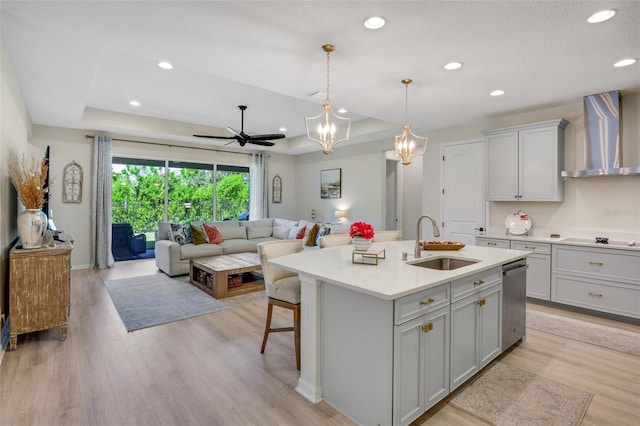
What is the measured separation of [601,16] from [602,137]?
2099 millimetres

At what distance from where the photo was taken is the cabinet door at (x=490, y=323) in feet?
8.00

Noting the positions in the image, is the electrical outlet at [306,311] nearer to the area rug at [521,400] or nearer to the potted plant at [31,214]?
the area rug at [521,400]

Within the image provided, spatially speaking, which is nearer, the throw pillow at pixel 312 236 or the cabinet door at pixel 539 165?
the cabinet door at pixel 539 165

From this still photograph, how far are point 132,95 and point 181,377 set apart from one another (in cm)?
434

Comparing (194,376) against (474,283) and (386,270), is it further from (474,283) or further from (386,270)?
(474,283)

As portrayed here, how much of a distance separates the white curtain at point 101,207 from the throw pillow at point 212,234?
1893 millimetres

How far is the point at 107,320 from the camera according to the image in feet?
11.8

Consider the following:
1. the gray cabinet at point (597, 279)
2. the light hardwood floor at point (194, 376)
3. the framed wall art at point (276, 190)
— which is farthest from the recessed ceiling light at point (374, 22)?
the framed wall art at point (276, 190)

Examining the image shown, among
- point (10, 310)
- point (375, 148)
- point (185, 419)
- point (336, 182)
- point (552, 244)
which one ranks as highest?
point (375, 148)

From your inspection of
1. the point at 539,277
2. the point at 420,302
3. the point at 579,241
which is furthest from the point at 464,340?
the point at 579,241

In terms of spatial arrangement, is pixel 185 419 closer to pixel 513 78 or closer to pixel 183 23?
pixel 183 23

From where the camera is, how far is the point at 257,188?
8.35 metres

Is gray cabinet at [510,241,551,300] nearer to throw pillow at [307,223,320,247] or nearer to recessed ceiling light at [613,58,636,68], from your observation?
recessed ceiling light at [613,58,636,68]

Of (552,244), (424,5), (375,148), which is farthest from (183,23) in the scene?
(375,148)
